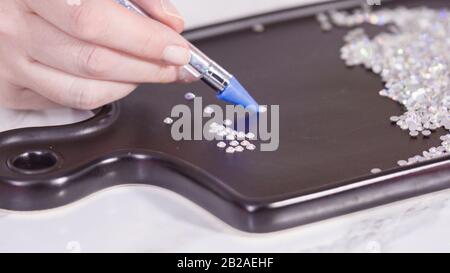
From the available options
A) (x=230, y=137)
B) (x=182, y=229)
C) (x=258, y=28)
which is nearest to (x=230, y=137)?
(x=230, y=137)

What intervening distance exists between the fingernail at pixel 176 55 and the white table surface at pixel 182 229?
108 millimetres

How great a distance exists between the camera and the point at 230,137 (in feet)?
2.28

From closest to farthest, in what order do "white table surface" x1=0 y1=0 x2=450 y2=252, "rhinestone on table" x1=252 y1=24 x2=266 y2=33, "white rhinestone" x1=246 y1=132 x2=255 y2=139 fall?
"white table surface" x1=0 y1=0 x2=450 y2=252 < "white rhinestone" x1=246 y1=132 x2=255 y2=139 < "rhinestone on table" x1=252 y1=24 x2=266 y2=33

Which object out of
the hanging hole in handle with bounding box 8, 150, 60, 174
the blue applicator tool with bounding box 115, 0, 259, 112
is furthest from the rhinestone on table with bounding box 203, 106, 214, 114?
the hanging hole in handle with bounding box 8, 150, 60, 174

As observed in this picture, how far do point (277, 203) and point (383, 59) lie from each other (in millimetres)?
289

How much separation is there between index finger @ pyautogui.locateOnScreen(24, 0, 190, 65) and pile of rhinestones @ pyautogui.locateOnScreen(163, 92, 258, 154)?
2.5 inches

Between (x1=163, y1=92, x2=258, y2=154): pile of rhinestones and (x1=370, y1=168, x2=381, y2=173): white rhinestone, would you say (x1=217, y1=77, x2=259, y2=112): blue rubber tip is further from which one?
(x1=370, y1=168, x2=381, y2=173): white rhinestone

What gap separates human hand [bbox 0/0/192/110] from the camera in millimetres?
657

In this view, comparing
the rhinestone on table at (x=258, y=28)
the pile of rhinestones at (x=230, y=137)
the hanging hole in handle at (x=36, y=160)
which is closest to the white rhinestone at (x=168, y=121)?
the pile of rhinestones at (x=230, y=137)

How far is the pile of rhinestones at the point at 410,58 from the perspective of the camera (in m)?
0.72
